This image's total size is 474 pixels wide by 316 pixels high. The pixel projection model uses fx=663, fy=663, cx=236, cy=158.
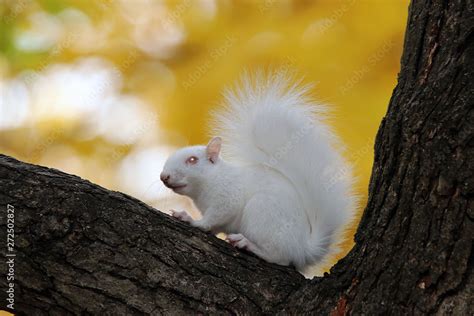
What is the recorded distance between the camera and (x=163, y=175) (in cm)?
314

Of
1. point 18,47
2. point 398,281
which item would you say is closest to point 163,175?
point 18,47

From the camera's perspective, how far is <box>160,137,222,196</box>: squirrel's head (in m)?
3.17

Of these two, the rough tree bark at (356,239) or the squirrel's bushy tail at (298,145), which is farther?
the squirrel's bushy tail at (298,145)

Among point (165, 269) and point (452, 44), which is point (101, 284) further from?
point (452, 44)

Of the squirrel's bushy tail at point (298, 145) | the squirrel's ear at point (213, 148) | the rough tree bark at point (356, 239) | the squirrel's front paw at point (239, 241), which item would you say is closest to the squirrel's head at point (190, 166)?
the squirrel's ear at point (213, 148)

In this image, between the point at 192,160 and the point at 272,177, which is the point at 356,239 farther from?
the point at 192,160

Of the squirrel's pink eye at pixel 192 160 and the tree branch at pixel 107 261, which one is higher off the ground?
the squirrel's pink eye at pixel 192 160

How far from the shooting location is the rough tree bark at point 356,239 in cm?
188

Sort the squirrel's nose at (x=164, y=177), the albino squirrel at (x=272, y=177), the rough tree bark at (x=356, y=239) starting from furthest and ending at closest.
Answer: the squirrel's nose at (x=164, y=177) → the albino squirrel at (x=272, y=177) → the rough tree bark at (x=356, y=239)

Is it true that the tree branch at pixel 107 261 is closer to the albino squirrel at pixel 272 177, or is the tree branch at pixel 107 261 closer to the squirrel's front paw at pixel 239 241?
the squirrel's front paw at pixel 239 241

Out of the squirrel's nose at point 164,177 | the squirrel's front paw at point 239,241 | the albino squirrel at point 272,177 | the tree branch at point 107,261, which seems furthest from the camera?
the squirrel's nose at point 164,177

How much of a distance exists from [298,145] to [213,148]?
462 mm

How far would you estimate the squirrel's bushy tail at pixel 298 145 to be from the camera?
116 inches

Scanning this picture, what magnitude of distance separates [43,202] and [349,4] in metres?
1.70
